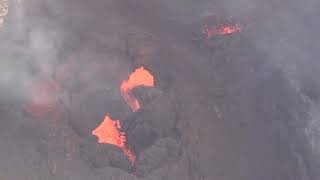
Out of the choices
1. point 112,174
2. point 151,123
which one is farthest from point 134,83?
point 112,174

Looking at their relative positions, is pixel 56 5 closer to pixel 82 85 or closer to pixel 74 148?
pixel 82 85

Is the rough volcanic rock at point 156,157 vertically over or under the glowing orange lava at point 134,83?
under

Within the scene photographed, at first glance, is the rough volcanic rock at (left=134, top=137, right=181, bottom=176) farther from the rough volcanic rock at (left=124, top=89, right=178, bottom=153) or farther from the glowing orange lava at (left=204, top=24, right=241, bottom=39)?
the glowing orange lava at (left=204, top=24, right=241, bottom=39)

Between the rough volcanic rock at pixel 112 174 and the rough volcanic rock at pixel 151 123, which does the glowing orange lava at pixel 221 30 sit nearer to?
the rough volcanic rock at pixel 151 123

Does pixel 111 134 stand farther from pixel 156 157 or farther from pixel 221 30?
pixel 221 30

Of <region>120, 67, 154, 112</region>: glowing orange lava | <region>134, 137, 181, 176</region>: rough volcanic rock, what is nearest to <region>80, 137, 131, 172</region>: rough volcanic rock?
<region>134, 137, 181, 176</region>: rough volcanic rock

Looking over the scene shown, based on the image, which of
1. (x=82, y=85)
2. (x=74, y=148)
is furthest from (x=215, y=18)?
(x=74, y=148)

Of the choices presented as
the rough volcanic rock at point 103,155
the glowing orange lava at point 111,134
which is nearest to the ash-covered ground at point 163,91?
the rough volcanic rock at point 103,155
